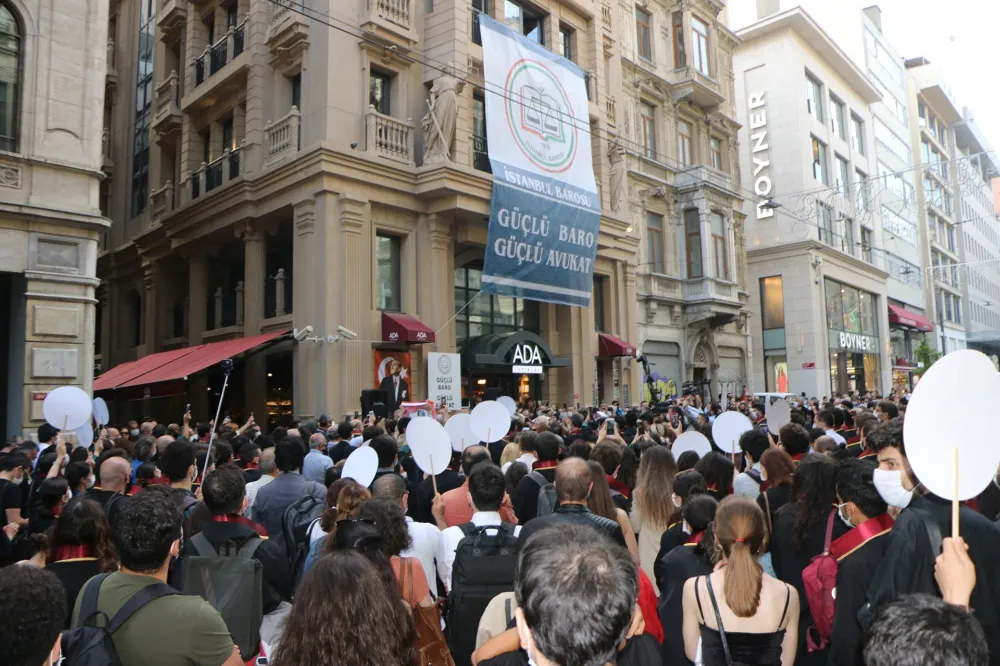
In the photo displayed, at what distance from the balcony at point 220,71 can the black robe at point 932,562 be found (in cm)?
2134

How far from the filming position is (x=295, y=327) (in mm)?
18609

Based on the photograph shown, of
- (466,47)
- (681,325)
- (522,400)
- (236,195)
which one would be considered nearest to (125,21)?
(236,195)

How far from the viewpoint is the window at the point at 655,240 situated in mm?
28609

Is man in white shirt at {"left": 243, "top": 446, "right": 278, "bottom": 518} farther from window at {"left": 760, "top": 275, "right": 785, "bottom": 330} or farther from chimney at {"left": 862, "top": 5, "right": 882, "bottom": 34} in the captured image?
chimney at {"left": 862, "top": 5, "right": 882, "bottom": 34}

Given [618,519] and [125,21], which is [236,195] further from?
[618,519]

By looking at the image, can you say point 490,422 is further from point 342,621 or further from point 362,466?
point 342,621

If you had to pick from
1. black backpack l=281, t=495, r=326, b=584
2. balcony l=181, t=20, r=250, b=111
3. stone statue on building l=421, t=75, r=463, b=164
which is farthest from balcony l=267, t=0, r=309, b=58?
black backpack l=281, t=495, r=326, b=584

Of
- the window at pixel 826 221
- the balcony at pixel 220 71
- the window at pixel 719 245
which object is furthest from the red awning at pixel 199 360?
the window at pixel 826 221

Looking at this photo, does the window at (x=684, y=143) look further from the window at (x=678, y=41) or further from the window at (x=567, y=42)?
the window at (x=567, y=42)

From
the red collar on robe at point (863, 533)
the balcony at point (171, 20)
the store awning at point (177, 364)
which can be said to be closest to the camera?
the red collar on robe at point (863, 533)

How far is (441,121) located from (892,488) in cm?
1723

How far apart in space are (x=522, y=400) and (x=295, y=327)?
784 centimetres

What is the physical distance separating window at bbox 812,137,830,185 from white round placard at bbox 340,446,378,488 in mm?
40317

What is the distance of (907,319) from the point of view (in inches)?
2045
